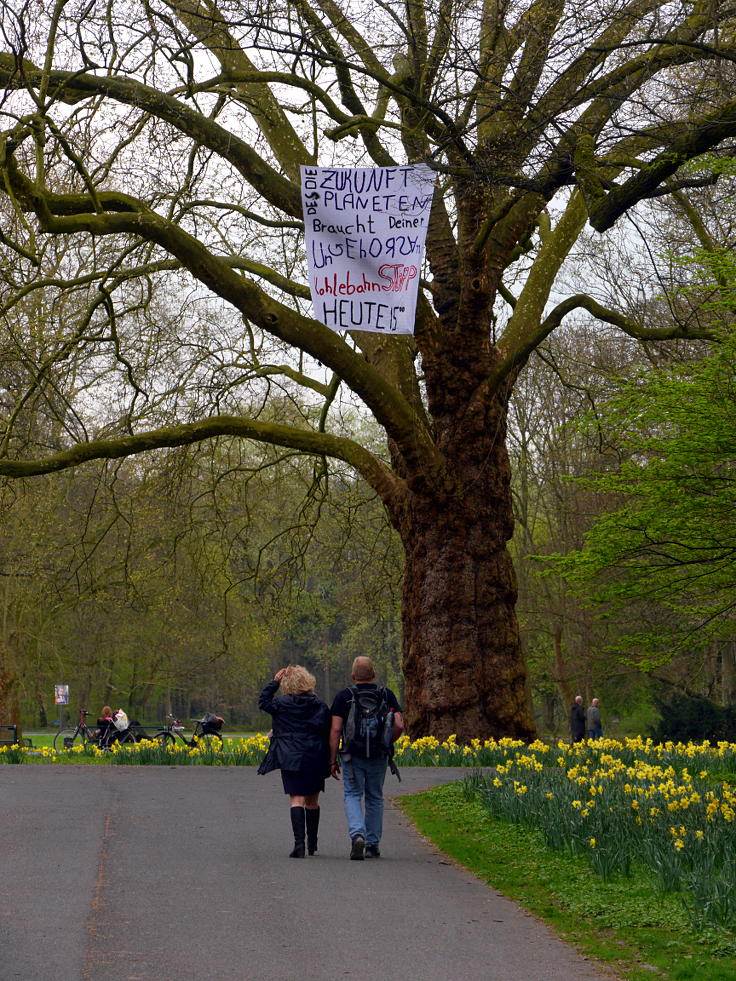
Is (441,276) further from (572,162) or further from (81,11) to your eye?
(572,162)

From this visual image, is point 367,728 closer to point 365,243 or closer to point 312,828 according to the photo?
point 312,828

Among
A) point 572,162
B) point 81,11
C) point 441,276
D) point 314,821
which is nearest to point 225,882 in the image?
point 314,821

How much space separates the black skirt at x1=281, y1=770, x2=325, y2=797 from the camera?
935 centimetres

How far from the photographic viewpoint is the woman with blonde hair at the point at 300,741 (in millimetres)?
9383

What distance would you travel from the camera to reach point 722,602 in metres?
12.4

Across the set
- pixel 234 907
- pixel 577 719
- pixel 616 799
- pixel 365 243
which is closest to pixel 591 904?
pixel 234 907

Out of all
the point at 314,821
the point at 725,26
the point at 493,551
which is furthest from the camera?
the point at 493,551

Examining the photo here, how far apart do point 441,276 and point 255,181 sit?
3.40 m

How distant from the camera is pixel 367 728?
9445mm

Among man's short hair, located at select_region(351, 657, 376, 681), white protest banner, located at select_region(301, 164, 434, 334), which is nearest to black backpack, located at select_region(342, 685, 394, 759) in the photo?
man's short hair, located at select_region(351, 657, 376, 681)

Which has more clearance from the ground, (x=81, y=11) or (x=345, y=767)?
(x=81, y=11)

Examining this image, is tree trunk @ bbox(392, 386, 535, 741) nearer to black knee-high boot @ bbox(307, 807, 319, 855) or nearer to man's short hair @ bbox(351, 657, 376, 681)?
man's short hair @ bbox(351, 657, 376, 681)

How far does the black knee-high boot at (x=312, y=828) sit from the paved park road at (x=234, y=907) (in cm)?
17

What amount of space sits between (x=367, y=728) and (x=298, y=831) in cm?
89
